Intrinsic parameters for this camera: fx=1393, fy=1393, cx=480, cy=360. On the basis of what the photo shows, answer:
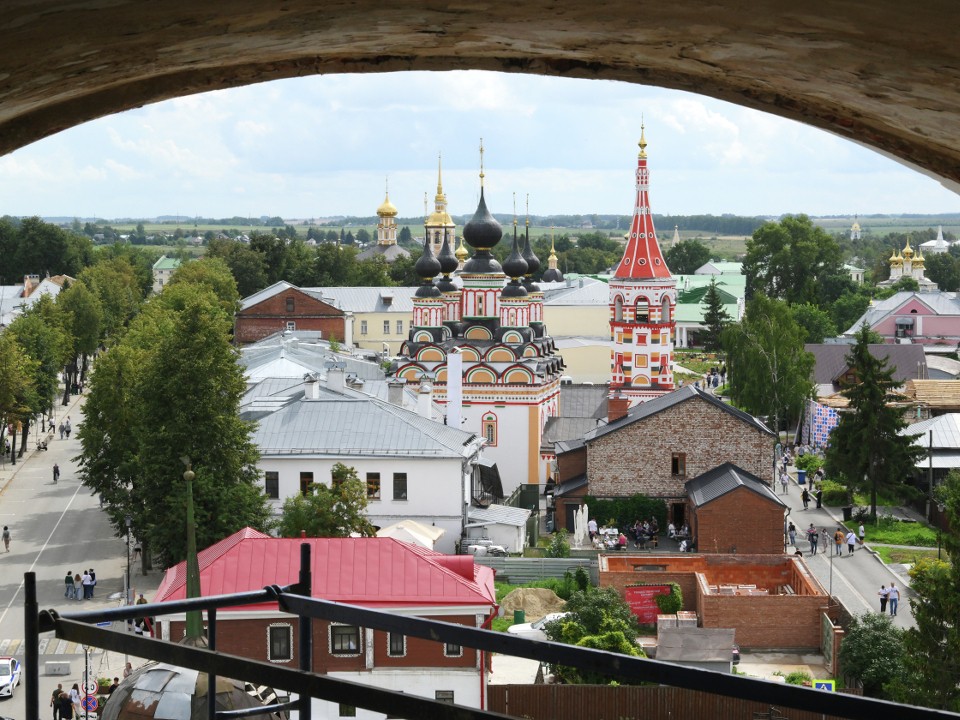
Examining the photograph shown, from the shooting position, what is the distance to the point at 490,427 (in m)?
38.9

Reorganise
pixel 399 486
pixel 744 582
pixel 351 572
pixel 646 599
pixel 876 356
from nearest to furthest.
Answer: pixel 351 572
pixel 646 599
pixel 744 582
pixel 399 486
pixel 876 356

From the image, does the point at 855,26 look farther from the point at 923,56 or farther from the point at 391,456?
the point at 391,456

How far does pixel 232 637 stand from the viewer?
1769 centimetres

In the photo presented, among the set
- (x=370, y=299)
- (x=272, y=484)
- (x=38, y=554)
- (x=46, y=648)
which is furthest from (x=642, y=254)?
(x=370, y=299)

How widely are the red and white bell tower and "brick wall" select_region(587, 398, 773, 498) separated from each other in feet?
26.7

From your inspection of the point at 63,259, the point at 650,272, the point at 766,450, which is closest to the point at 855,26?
the point at 766,450

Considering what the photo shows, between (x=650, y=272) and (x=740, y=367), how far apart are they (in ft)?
32.3

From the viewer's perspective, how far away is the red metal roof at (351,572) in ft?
62.4

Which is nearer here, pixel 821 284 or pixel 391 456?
pixel 391 456

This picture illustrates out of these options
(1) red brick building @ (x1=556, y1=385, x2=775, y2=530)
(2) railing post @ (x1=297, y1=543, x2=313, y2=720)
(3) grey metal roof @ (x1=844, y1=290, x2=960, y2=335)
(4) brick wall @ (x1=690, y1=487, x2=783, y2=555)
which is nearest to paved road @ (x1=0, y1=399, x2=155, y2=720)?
(1) red brick building @ (x1=556, y1=385, x2=775, y2=530)

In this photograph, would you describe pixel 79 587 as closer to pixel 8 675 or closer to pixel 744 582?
pixel 8 675

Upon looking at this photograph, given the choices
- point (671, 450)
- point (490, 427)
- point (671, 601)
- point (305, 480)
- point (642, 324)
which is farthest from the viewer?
point (642, 324)

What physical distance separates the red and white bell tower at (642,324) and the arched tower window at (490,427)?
4.35 meters

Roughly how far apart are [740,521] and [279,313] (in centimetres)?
4018
